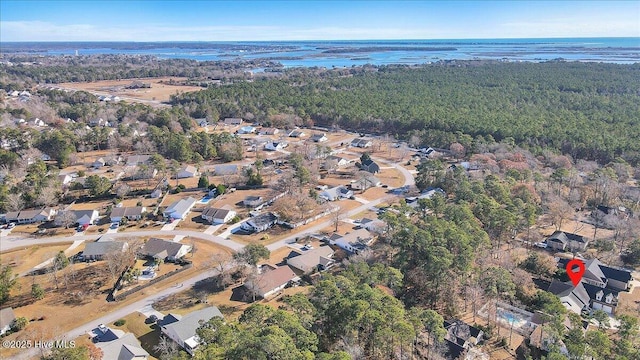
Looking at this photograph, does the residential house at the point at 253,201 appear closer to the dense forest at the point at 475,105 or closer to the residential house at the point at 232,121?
the dense forest at the point at 475,105

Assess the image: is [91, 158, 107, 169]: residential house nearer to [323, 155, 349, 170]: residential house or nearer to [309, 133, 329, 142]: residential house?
[323, 155, 349, 170]: residential house

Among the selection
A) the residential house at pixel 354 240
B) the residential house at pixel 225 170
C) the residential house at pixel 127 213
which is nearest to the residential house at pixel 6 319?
the residential house at pixel 127 213

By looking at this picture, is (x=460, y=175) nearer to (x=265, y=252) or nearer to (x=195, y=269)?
(x=265, y=252)

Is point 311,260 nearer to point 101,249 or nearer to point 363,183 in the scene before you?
point 101,249

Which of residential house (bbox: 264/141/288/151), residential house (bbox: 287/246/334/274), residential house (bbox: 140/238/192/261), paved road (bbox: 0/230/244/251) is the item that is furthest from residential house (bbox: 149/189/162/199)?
residential house (bbox: 264/141/288/151)

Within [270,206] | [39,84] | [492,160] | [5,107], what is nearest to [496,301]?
[270,206]

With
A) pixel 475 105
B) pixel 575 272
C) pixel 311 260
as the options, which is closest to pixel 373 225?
pixel 311 260
